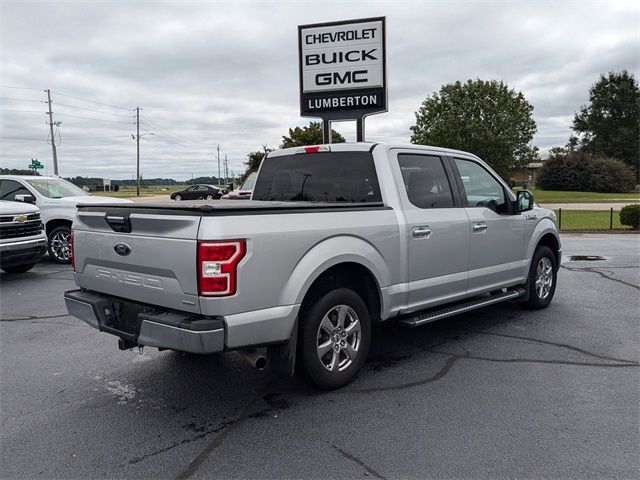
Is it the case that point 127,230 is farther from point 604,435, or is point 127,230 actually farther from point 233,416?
point 604,435

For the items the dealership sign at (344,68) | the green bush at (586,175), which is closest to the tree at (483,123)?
the green bush at (586,175)

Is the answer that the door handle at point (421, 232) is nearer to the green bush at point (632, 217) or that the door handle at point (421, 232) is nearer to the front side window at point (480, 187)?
the front side window at point (480, 187)

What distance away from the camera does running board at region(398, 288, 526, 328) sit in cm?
473

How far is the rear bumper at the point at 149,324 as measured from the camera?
3.30 m

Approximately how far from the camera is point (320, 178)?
16.9 ft

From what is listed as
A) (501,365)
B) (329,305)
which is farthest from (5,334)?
(501,365)

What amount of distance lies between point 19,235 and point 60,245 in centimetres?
208

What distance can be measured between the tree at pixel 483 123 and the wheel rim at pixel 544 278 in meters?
43.5

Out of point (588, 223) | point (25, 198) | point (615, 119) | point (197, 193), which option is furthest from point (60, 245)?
point (615, 119)

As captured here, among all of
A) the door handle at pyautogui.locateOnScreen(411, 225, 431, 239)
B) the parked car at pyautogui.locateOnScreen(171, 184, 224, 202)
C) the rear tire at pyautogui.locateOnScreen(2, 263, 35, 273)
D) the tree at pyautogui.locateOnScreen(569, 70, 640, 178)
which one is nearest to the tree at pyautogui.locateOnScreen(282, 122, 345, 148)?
the parked car at pyautogui.locateOnScreen(171, 184, 224, 202)

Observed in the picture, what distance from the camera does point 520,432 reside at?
3438 mm

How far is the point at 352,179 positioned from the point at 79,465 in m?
3.13

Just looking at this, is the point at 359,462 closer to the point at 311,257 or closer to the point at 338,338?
the point at 338,338

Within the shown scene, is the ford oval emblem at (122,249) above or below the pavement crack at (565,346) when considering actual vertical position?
above
